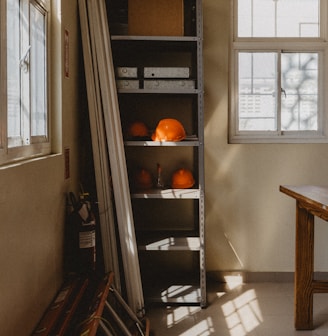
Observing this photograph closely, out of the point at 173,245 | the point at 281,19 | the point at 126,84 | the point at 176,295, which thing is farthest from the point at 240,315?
the point at 281,19

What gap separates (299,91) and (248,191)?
102 centimetres

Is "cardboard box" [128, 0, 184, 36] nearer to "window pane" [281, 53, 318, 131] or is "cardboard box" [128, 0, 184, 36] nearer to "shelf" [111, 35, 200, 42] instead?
"shelf" [111, 35, 200, 42]

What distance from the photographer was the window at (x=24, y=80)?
229cm

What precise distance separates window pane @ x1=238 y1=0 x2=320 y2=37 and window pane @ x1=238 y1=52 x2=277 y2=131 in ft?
0.71

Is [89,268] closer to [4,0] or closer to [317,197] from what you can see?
[317,197]

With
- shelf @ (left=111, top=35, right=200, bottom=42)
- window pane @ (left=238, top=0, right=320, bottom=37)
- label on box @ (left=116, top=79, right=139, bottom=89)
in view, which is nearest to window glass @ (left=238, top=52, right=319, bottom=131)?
window pane @ (left=238, top=0, right=320, bottom=37)

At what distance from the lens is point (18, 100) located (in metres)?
2.59

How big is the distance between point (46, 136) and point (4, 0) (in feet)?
3.36

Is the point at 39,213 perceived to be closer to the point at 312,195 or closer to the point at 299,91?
the point at 312,195

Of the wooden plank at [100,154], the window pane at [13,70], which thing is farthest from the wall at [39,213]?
the window pane at [13,70]

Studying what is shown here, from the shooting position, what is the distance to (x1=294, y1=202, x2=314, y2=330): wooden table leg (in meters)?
3.59

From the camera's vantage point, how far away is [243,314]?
3883 mm

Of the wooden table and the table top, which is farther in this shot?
the wooden table

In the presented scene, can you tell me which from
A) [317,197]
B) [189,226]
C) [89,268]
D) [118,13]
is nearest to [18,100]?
[89,268]
